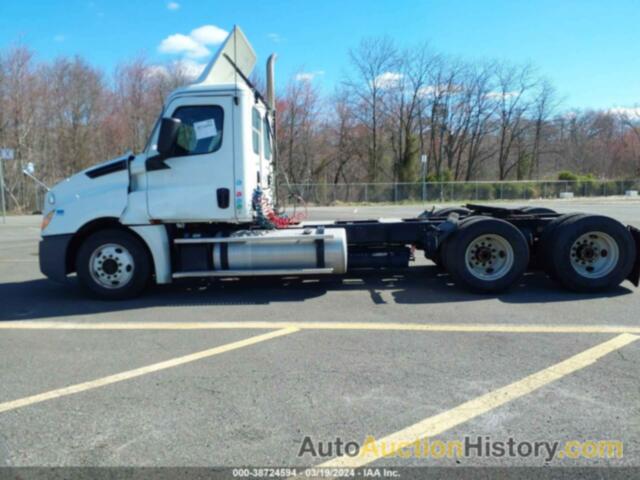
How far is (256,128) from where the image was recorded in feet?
23.5

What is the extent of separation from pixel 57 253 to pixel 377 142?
43.5 metres

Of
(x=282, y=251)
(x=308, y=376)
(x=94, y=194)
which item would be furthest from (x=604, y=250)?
(x=94, y=194)

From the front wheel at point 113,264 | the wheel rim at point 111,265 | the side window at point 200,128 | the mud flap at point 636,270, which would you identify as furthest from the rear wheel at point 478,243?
the wheel rim at point 111,265

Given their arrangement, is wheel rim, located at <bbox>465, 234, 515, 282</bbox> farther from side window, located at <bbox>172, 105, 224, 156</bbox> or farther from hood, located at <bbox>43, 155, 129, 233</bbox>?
hood, located at <bbox>43, 155, 129, 233</bbox>

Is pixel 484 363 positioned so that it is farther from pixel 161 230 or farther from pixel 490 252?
pixel 161 230

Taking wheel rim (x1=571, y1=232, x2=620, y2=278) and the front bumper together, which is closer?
the front bumper

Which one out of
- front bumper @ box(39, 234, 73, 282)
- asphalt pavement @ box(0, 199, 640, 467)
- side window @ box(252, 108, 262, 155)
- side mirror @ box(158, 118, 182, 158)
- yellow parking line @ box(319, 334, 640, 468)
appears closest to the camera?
yellow parking line @ box(319, 334, 640, 468)

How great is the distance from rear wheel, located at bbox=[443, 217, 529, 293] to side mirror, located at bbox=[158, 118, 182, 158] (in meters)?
4.07

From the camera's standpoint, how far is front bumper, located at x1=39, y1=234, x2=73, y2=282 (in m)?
6.55

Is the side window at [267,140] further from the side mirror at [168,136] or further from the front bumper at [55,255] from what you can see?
the front bumper at [55,255]

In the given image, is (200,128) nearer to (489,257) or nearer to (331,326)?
(331,326)

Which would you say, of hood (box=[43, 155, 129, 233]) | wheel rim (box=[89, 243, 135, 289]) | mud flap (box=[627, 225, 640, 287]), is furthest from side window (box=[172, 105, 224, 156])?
mud flap (box=[627, 225, 640, 287])

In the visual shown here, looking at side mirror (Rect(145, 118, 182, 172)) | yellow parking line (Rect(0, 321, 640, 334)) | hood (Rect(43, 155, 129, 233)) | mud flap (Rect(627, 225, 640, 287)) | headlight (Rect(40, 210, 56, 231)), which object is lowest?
yellow parking line (Rect(0, 321, 640, 334))

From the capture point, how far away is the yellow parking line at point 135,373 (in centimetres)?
359
